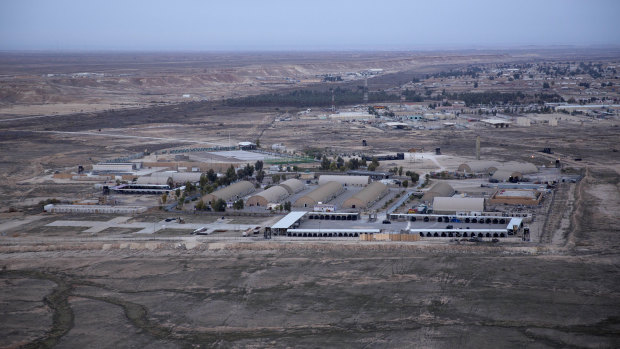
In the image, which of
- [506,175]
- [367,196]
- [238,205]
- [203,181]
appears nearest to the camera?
[238,205]

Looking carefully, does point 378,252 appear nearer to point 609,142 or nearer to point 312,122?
point 609,142

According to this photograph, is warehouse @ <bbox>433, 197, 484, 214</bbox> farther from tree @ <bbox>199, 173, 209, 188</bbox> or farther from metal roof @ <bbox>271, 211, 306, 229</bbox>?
tree @ <bbox>199, 173, 209, 188</bbox>

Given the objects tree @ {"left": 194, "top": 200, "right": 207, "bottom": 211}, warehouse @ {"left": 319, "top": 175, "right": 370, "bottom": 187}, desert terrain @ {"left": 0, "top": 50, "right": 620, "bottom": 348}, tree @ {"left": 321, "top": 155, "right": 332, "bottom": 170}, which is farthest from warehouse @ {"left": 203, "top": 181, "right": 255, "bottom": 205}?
tree @ {"left": 321, "top": 155, "right": 332, "bottom": 170}

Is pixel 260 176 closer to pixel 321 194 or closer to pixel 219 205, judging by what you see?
pixel 321 194

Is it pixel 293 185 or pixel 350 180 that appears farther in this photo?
pixel 350 180

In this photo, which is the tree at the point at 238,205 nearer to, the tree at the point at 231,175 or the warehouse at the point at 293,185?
the warehouse at the point at 293,185

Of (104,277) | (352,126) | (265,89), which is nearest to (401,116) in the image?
(352,126)

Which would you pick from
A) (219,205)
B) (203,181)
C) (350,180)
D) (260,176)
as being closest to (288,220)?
(219,205)
